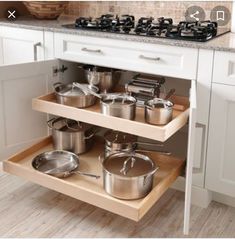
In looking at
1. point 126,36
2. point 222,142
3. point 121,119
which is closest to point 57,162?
point 121,119

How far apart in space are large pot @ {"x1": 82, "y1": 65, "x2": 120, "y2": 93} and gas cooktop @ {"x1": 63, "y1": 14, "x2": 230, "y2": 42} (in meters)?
0.26

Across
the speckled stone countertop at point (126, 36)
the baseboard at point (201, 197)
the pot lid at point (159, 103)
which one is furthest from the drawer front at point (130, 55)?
the baseboard at point (201, 197)

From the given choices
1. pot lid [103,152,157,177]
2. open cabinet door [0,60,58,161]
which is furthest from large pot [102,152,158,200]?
open cabinet door [0,60,58,161]

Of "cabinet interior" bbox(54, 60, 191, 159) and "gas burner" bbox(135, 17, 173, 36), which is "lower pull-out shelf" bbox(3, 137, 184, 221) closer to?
"cabinet interior" bbox(54, 60, 191, 159)

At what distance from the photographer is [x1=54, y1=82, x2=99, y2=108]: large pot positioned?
85.6 inches

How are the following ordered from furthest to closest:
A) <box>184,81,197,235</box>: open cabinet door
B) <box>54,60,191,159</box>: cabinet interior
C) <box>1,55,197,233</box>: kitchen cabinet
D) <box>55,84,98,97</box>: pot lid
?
<box>54,60,191,159</box>: cabinet interior < <box>55,84,98,97</box>: pot lid < <box>1,55,197,233</box>: kitchen cabinet < <box>184,81,197,235</box>: open cabinet door

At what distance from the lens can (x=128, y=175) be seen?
1948 mm

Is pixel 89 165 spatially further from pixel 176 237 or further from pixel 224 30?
pixel 224 30

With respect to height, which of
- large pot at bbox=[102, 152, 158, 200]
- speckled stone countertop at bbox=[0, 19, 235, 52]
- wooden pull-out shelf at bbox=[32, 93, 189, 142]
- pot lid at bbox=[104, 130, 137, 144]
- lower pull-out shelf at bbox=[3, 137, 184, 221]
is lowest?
lower pull-out shelf at bbox=[3, 137, 184, 221]

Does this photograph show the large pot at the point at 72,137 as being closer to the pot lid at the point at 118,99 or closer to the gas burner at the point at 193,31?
the pot lid at the point at 118,99

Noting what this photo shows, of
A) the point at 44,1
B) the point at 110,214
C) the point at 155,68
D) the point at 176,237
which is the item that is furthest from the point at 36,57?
the point at 176,237

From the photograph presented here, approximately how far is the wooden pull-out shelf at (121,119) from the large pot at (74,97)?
38 mm

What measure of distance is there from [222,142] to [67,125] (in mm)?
958

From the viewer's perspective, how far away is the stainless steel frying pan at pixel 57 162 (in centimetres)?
211
